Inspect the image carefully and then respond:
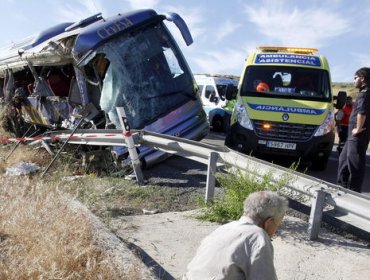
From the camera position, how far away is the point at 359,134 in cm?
616

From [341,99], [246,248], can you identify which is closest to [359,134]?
[341,99]

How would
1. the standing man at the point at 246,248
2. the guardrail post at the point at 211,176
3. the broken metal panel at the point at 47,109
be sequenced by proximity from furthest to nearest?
the broken metal panel at the point at 47,109, the guardrail post at the point at 211,176, the standing man at the point at 246,248

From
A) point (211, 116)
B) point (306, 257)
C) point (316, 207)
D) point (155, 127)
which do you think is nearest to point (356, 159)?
point (316, 207)

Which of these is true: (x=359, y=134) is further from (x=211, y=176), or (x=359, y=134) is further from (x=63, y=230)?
(x=63, y=230)

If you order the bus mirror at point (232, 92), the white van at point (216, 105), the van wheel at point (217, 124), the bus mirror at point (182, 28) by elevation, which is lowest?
the van wheel at point (217, 124)

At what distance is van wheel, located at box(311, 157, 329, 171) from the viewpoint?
884 centimetres

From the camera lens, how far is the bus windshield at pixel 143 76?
773cm

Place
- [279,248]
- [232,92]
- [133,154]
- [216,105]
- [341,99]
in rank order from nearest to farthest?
1. [279,248]
2. [133,154]
3. [341,99]
4. [232,92]
5. [216,105]

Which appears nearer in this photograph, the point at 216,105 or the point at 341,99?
the point at 341,99

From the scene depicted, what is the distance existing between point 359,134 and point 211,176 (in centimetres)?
227

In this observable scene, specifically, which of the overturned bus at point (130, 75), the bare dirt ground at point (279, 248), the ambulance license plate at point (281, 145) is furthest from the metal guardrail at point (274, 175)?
the ambulance license plate at point (281, 145)

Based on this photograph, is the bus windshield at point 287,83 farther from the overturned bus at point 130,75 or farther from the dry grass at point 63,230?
the dry grass at point 63,230

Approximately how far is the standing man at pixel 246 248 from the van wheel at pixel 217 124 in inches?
595

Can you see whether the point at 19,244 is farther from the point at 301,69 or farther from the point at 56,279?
the point at 301,69
